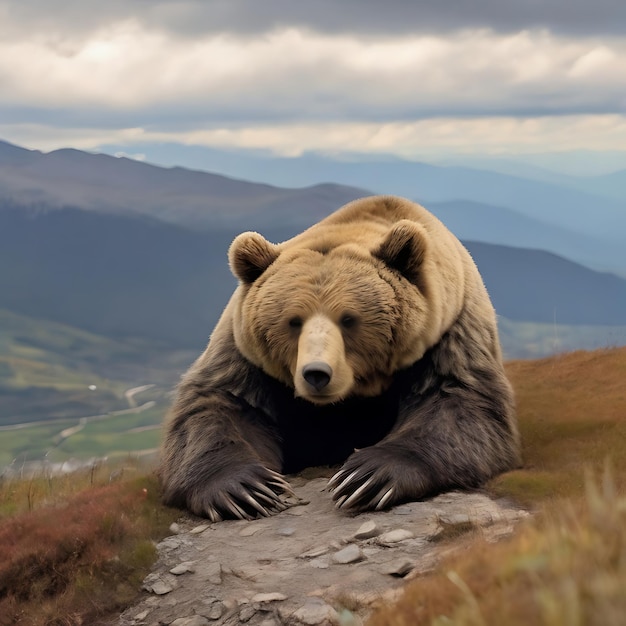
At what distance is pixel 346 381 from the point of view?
6.27 meters

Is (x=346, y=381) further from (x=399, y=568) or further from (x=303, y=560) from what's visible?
(x=399, y=568)

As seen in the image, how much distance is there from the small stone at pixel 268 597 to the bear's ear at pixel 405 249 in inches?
103

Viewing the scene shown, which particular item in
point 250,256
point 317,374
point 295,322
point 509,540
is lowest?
point 509,540

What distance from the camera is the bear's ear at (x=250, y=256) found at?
22.9 feet

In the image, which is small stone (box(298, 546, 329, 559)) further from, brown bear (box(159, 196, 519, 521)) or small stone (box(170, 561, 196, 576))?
small stone (box(170, 561, 196, 576))

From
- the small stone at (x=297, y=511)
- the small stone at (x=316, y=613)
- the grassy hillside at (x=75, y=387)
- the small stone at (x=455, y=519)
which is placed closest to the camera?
the small stone at (x=316, y=613)

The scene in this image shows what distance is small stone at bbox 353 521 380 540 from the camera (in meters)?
5.82

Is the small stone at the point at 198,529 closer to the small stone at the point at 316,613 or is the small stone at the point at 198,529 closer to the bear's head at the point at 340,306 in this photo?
the bear's head at the point at 340,306

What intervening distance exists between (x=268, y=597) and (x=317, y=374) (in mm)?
1452

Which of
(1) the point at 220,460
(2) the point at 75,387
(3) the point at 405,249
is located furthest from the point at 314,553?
(2) the point at 75,387

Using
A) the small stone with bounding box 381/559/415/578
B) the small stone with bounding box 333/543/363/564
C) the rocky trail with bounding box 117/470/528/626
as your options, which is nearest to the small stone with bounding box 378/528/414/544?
the rocky trail with bounding box 117/470/528/626

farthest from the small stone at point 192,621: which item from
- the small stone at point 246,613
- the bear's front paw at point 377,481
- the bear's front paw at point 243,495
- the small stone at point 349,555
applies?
the bear's front paw at point 377,481

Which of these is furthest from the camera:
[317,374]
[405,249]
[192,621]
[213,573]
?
[405,249]

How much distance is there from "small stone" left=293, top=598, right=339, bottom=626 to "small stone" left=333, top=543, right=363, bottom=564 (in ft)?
1.53
